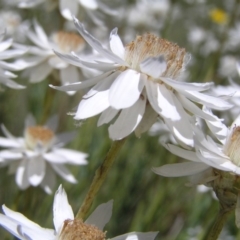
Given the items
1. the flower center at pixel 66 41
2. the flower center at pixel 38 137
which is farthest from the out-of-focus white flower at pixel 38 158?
the flower center at pixel 66 41

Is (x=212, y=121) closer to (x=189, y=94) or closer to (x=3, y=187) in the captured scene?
(x=189, y=94)

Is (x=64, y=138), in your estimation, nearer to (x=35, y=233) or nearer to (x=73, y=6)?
(x=73, y=6)

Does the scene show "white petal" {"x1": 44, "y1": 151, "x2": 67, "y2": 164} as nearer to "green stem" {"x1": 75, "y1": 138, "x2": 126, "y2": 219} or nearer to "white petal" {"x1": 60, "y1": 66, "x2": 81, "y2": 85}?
"white petal" {"x1": 60, "y1": 66, "x2": 81, "y2": 85}

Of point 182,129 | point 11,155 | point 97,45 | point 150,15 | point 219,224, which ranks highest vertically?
point 97,45

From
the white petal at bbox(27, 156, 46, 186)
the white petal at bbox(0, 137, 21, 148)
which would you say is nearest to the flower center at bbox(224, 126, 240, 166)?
the white petal at bbox(27, 156, 46, 186)

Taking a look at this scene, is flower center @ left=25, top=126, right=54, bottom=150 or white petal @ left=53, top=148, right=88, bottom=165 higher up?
flower center @ left=25, top=126, right=54, bottom=150

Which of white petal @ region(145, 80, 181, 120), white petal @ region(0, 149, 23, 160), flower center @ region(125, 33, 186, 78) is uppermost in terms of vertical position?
flower center @ region(125, 33, 186, 78)

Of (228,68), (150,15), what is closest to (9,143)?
(228,68)
